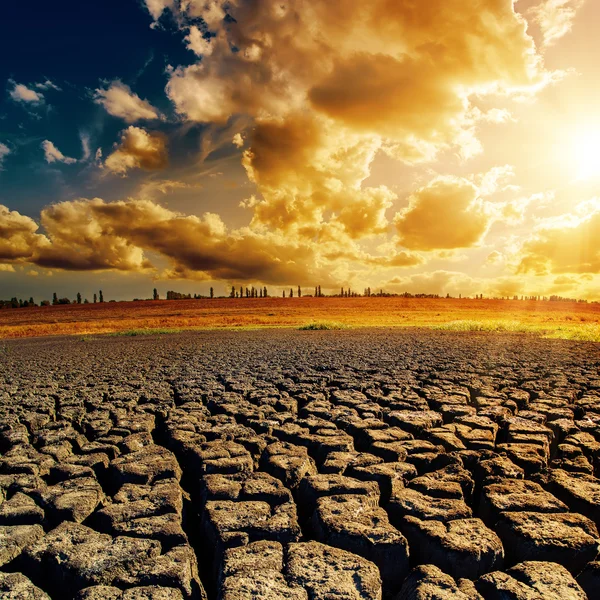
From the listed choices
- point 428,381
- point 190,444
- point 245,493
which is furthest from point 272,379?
point 245,493

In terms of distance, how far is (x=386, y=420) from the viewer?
453 centimetres

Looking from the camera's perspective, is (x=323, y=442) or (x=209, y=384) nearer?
(x=323, y=442)

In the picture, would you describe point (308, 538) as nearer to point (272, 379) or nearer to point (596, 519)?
point (596, 519)

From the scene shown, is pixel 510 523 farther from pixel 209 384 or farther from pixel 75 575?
pixel 209 384

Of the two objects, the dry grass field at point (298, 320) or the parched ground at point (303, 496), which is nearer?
the parched ground at point (303, 496)

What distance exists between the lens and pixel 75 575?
2004 millimetres

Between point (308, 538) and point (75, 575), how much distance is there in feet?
3.80

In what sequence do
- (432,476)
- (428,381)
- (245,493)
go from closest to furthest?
1. (245,493)
2. (432,476)
3. (428,381)

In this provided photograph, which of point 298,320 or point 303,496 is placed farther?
point 298,320

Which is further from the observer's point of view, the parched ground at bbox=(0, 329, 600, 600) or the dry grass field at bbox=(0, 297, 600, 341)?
the dry grass field at bbox=(0, 297, 600, 341)

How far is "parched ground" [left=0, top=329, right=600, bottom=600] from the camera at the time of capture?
197 cm

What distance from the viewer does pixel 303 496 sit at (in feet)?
9.20

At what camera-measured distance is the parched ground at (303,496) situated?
197 centimetres

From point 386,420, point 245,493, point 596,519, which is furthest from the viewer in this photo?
point 386,420
